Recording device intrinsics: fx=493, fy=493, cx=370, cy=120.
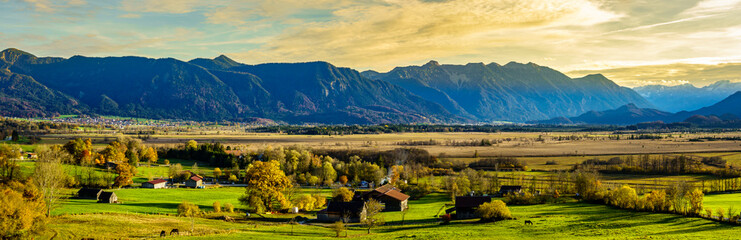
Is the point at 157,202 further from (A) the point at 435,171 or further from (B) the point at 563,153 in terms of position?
(B) the point at 563,153

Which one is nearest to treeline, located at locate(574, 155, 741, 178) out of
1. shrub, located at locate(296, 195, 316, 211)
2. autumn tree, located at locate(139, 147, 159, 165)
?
shrub, located at locate(296, 195, 316, 211)

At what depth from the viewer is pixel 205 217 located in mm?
56594

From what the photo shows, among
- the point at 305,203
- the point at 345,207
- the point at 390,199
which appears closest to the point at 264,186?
the point at 305,203

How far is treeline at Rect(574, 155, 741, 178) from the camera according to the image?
101812mm

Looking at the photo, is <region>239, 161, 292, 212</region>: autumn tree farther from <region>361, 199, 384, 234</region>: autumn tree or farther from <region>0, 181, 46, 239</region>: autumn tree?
<region>0, 181, 46, 239</region>: autumn tree

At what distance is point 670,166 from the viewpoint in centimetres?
10875

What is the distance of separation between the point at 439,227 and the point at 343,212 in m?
14.8

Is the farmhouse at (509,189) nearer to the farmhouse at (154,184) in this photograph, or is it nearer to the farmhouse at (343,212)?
the farmhouse at (343,212)

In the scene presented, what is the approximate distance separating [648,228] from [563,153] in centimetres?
10911

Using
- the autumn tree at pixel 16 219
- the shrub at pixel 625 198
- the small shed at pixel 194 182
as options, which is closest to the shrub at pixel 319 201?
the small shed at pixel 194 182

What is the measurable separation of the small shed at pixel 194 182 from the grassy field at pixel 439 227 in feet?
109

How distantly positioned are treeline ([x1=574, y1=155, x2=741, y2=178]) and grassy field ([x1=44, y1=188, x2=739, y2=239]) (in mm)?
53616

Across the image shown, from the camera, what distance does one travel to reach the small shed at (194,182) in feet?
311

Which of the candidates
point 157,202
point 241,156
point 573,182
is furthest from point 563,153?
point 157,202
